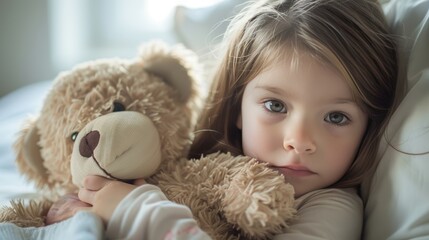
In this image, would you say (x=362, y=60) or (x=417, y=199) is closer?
(x=417, y=199)

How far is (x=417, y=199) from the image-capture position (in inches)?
25.5

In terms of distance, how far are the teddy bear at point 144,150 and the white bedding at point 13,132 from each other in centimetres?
9

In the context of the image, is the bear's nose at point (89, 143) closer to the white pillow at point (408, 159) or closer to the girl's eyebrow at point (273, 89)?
the girl's eyebrow at point (273, 89)

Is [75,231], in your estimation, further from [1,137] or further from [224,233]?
[1,137]

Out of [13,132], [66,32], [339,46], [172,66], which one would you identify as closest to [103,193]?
[172,66]

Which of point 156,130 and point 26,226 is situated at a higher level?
point 156,130

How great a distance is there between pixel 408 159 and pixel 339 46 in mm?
195

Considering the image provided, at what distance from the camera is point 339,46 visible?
2.49ft

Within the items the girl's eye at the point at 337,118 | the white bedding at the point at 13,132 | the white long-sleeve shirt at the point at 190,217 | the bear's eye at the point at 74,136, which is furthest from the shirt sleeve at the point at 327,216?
the white bedding at the point at 13,132

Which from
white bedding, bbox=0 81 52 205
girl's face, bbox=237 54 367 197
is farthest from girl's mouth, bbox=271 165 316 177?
white bedding, bbox=0 81 52 205

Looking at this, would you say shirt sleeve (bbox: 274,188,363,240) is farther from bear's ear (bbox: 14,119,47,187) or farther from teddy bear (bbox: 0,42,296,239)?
bear's ear (bbox: 14,119,47,187)

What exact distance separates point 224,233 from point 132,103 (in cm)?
24

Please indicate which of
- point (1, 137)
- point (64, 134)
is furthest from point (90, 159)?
point (1, 137)

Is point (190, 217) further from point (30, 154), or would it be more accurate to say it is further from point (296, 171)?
point (30, 154)
